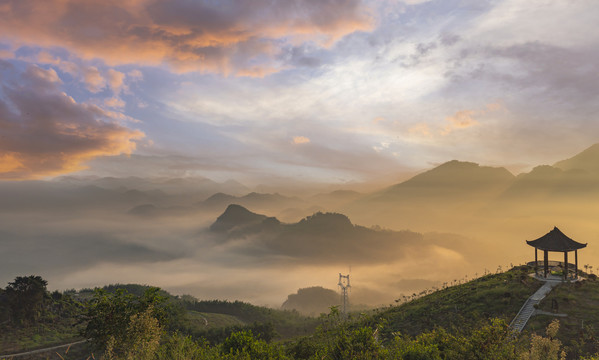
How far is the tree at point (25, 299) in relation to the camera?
6106 cm

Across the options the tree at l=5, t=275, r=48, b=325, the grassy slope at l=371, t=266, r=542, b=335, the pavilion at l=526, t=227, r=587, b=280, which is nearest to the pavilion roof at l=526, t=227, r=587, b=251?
the pavilion at l=526, t=227, r=587, b=280

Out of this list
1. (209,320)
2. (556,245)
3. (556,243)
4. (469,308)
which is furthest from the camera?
(209,320)

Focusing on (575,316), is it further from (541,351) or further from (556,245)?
(541,351)

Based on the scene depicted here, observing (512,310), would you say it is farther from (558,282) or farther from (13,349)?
(13,349)

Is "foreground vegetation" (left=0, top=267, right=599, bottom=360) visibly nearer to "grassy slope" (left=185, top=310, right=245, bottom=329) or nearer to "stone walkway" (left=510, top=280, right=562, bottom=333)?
"stone walkway" (left=510, top=280, right=562, bottom=333)

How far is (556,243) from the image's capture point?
1703 inches

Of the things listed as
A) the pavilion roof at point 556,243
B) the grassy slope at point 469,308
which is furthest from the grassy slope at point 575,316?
the pavilion roof at point 556,243

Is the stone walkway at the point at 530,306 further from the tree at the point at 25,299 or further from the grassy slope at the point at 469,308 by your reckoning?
the tree at the point at 25,299

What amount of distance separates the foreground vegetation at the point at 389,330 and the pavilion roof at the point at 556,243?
4532 millimetres

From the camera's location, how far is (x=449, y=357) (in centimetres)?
1897

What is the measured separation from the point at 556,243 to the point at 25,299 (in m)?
88.3

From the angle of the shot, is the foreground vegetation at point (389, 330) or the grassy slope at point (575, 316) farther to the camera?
the grassy slope at point (575, 316)

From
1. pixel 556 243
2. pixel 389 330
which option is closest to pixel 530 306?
pixel 556 243

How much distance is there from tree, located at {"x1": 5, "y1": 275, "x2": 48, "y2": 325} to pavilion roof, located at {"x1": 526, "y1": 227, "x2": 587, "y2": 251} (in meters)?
85.6
